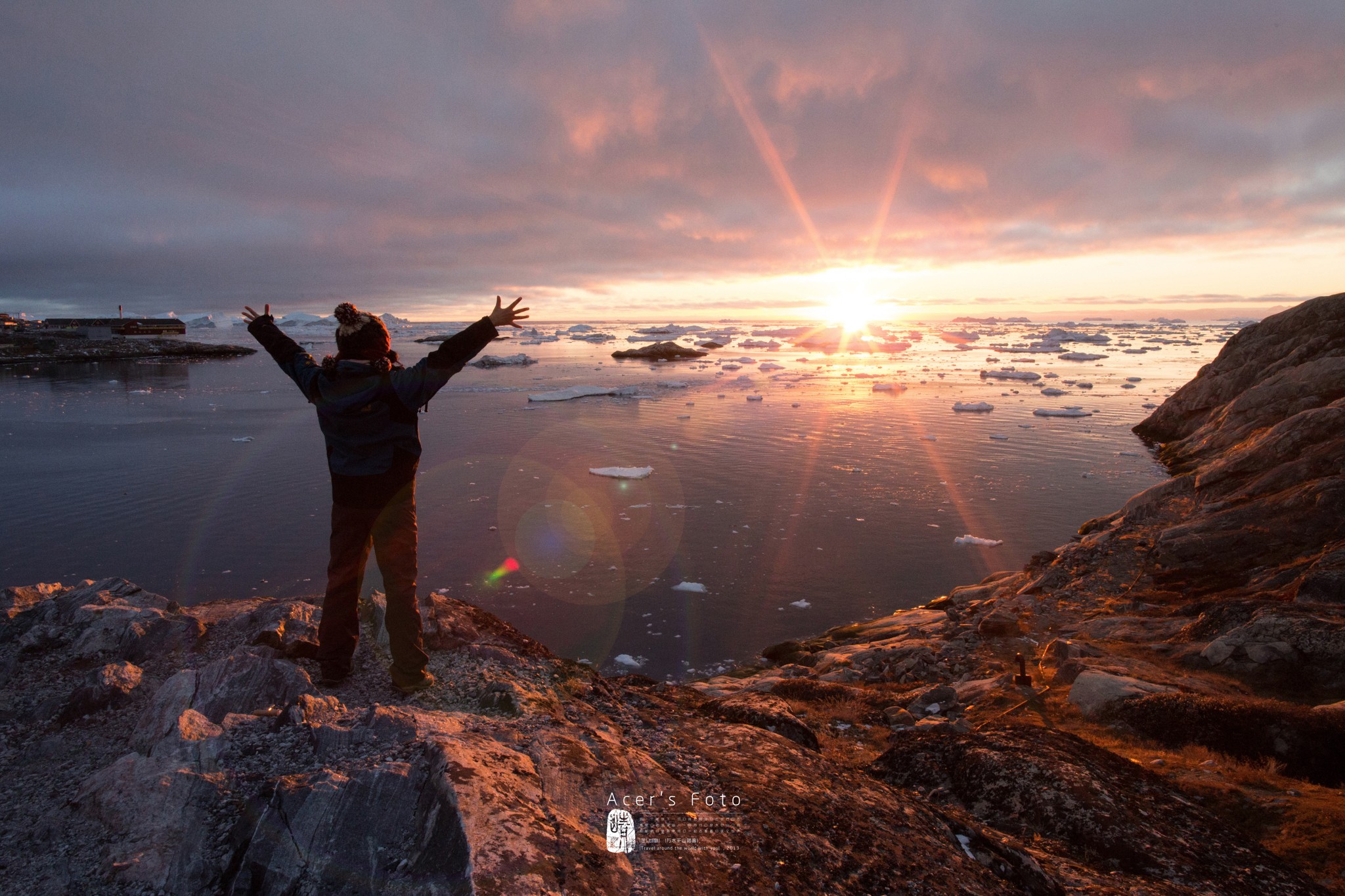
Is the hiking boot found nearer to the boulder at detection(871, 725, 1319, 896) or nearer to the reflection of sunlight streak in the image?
the boulder at detection(871, 725, 1319, 896)

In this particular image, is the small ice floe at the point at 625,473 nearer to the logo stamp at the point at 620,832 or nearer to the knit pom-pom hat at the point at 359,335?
the knit pom-pom hat at the point at 359,335

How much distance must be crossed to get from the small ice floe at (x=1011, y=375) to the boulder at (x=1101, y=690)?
3621cm

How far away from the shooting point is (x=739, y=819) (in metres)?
3.08

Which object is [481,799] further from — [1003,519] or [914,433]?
[914,433]

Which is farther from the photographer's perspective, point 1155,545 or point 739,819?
point 1155,545

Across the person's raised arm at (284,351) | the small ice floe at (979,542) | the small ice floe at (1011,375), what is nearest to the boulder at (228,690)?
the person's raised arm at (284,351)

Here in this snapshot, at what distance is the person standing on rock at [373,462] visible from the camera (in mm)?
4078

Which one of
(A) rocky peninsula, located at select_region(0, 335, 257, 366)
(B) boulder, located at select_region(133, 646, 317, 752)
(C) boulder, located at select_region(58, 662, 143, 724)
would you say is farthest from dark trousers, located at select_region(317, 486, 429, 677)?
(A) rocky peninsula, located at select_region(0, 335, 257, 366)

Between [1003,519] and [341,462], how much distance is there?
12.6m

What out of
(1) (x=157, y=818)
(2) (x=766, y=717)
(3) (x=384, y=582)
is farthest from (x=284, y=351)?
(2) (x=766, y=717)

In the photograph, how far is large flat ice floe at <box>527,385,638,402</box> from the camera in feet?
98.6

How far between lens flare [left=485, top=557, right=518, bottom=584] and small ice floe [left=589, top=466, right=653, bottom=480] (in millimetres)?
5309

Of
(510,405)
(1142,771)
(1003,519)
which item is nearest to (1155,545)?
(1003,519)

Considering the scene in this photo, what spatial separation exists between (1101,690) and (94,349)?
270 ft
